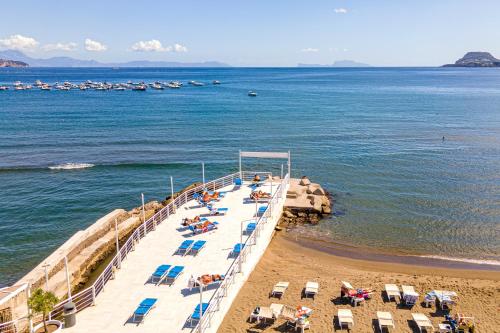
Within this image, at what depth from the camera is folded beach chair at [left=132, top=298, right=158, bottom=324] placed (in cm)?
1391

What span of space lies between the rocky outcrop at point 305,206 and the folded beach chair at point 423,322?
482 inches

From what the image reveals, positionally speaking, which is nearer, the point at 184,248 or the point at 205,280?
the point at 205,280

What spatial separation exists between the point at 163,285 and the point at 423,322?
10.1 metres

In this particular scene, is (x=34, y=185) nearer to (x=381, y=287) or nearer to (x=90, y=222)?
(x=90, y=222)

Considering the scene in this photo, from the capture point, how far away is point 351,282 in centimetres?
1880

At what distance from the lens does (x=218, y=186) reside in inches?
1162

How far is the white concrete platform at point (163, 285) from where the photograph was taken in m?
Result: 13.8

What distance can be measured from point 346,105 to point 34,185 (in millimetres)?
67668

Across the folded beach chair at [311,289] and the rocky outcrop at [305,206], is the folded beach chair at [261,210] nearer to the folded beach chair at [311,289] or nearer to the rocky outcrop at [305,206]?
the rocky outcrop at [305,206]

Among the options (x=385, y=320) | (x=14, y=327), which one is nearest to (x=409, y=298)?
(x=385, y=320)

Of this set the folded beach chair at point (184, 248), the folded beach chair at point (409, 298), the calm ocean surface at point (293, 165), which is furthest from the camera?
the calm ocean surface at point (293, 165)

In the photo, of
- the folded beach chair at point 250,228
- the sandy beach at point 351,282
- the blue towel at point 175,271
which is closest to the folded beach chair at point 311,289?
the sandy beach at point 351,282

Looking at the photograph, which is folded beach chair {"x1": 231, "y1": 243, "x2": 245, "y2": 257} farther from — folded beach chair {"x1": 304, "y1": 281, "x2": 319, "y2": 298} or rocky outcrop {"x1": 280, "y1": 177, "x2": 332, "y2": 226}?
rocky outcrop {"x1": 280, "y1": 177, "x2": 332, "y2": 226}

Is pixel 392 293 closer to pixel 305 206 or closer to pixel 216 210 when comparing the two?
pixel 216 210
